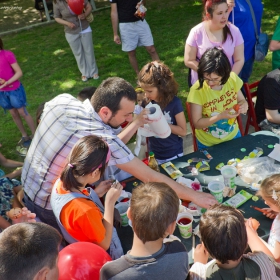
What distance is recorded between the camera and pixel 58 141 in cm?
243

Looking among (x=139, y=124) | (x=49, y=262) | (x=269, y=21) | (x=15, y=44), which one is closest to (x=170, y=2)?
(x=269, y=21)

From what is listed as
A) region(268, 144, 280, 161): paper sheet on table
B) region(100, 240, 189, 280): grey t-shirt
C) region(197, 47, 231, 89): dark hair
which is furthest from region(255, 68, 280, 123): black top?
region(100, 240, 189, 280): grey t-shirt

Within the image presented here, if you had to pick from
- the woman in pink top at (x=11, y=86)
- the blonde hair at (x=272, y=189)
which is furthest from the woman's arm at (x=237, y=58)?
the woman in pink top at (x=11, y=86)

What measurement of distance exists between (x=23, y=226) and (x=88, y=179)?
571 mm

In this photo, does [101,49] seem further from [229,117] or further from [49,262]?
[49,262]

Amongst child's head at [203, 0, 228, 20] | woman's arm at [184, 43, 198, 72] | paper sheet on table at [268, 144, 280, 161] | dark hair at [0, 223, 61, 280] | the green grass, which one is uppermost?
child's head at [203, 0, 228, 20]

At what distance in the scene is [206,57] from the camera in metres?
3.13

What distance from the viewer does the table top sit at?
2.35 metres

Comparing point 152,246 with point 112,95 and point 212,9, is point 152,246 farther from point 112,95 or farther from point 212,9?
point 212,9

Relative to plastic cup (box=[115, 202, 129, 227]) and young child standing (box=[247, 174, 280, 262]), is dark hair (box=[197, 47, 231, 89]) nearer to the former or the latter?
young child standing (box=[247, 174, 280, 262])

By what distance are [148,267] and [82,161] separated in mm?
760

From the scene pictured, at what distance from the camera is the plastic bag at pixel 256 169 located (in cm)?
268

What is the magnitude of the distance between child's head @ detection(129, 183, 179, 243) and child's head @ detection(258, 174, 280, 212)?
29.2 inches

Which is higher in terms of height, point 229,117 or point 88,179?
point 88,179
